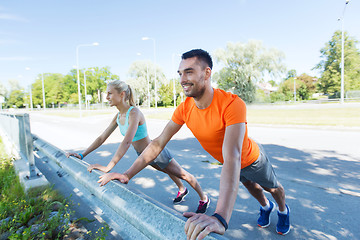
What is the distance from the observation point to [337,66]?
4622 cm

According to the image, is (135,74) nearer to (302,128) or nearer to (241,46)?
(241,46)

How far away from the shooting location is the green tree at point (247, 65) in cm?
3653

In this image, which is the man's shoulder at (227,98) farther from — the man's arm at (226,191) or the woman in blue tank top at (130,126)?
the woman in blue tank top at (130,126)

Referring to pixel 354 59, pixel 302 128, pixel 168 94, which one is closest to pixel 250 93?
pixel 354 59

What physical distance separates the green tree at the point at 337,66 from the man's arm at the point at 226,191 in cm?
5252

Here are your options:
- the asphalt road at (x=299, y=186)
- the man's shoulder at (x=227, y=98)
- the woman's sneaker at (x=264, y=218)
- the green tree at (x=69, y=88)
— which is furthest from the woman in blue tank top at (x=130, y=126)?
the green tree at (x=69, y=88)

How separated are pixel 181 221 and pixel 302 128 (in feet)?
41.9

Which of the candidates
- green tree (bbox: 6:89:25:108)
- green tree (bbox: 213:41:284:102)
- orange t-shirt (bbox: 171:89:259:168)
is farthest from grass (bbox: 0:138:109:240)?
green tree (bbox: 6:89:25:108)

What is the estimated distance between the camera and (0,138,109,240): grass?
236 centimetres

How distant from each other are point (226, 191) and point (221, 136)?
28.6 inches

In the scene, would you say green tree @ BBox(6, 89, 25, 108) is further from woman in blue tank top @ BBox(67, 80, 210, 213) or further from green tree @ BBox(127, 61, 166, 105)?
woman in blue tank top @ BBox(67, 80, 210, 213)

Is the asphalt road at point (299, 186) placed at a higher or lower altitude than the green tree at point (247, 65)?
lower

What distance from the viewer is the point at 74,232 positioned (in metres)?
2.51

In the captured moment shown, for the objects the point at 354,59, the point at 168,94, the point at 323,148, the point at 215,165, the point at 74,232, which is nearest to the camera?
the point at 74,232
